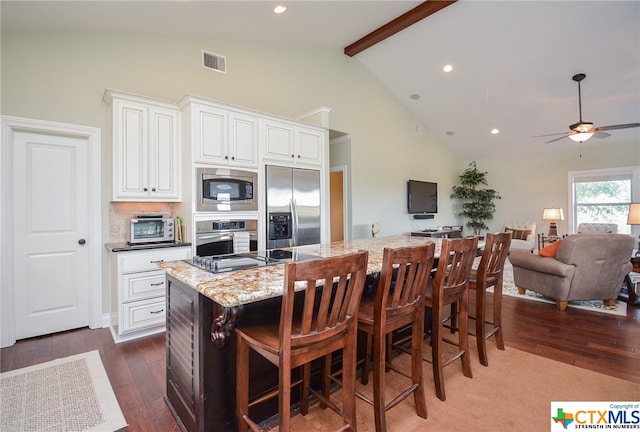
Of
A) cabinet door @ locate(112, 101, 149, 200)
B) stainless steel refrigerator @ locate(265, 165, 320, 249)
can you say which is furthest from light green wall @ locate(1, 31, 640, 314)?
stainless steel refrigerator @ locate(265, 165, 320, 249)

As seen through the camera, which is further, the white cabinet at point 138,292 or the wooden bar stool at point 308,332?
the white cabinet at point 138,292

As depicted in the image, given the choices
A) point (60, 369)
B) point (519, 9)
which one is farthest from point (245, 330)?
point (519, 9)

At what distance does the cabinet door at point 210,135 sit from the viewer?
318 centimetres

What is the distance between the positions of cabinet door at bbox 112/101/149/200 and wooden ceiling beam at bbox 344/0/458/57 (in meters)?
3.73

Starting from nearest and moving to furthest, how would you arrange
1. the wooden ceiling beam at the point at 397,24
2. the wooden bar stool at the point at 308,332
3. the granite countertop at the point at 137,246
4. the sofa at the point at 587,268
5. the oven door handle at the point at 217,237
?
the wooden bar stool at the point at 308,332
the granite countertop at the point at 137,246
the oven door handle at the point at 217,237
the sofa at the point at 587,268
the wooden ceiling beam at the point at 397,24

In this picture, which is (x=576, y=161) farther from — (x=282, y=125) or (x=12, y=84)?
(x=12, y=84)

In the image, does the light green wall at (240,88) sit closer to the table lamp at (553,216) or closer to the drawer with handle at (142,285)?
the drawer with handle at (142,285)

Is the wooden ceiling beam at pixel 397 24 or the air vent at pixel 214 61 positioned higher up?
the wooden ceiling beam at pixel 397 24

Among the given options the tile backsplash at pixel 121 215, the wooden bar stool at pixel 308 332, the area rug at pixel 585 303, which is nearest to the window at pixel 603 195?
the area rug at pixel 585 303

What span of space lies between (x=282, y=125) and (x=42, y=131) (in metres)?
2.43

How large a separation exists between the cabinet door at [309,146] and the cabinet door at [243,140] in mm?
642

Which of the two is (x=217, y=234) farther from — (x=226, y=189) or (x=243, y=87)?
(x=243, y=87)

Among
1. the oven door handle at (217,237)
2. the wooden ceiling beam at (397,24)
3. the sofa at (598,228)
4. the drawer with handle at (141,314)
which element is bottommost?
the drawer with handle at (141,314)

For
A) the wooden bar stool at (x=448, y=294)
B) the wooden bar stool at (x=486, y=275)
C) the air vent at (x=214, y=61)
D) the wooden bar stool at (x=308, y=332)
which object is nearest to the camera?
the wooden bar stool at (x=308, y=332)
